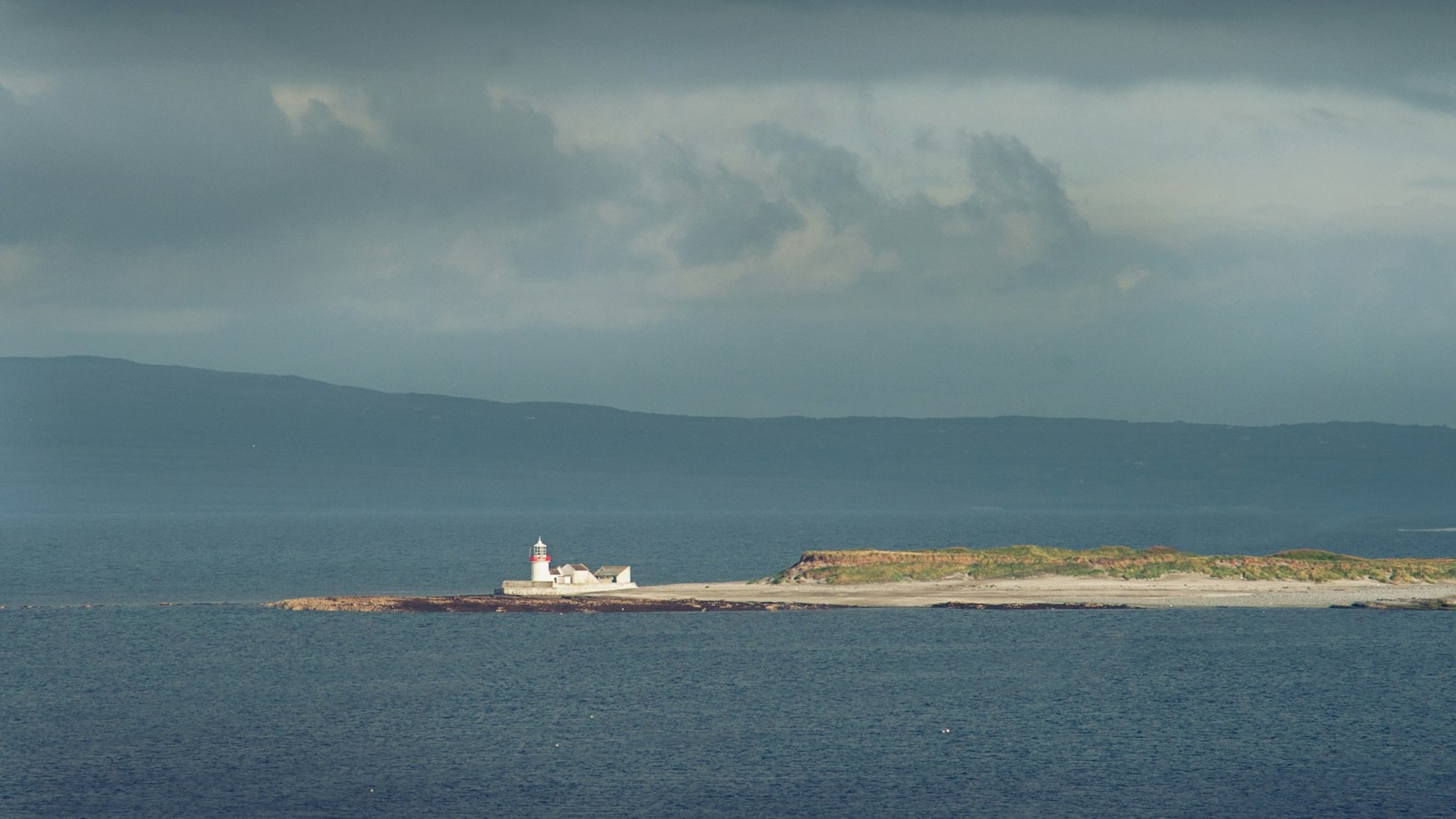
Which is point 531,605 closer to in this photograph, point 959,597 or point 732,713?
point 959,597

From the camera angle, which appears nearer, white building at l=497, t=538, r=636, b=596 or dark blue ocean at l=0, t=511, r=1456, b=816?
dark blue ocean at l=0, t=511, r=1456, b=816

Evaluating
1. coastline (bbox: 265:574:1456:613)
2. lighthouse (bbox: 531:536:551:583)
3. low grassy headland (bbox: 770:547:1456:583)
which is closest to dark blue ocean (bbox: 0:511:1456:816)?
coastline (bbox: 265:574:1456:613)

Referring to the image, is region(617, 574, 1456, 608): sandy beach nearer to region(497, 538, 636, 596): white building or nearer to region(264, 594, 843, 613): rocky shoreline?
region(264, 594, 843, 613): rocky shoreline

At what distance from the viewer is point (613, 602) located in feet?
442

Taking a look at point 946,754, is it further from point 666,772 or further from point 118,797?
point 118,797

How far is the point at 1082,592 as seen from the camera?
141750 mm

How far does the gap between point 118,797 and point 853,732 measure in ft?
107

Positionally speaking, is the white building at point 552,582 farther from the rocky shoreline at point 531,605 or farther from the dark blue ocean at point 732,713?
the dark blue ocean at point 732,713

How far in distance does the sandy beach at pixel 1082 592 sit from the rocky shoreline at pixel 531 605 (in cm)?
260

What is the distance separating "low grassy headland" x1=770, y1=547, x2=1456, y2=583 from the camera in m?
148

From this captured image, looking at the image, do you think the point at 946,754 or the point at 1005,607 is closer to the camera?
the point at 946,754

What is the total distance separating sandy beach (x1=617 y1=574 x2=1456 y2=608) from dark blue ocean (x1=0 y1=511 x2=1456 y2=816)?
1.79 meters

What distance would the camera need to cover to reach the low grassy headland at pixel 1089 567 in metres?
148

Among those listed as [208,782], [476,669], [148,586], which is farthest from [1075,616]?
[148,586]
